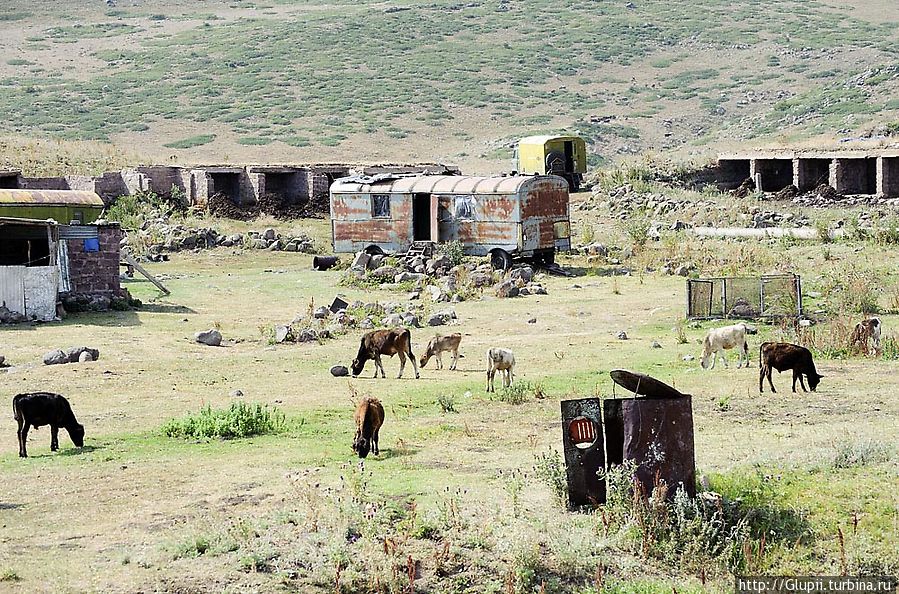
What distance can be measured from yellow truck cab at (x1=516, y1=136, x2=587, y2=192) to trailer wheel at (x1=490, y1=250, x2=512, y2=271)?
527 inches

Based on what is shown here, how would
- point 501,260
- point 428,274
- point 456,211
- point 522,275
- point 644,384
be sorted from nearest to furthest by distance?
point 644,384 → point 522,275 → point 428,274 → point 501,260 → point 456,211

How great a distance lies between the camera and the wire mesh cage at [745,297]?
733 inches

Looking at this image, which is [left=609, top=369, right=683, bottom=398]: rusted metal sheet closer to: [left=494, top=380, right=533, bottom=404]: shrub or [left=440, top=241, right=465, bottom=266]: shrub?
[left=494, top=380, right=533, bottom=404]: shrub

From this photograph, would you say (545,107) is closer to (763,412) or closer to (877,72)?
(877,72)

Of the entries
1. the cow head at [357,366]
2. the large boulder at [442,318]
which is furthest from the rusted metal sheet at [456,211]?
the cow head at [357,366]

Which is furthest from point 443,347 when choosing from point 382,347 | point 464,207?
point 464,207

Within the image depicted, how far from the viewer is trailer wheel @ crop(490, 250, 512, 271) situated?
2708cm

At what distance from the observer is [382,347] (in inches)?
617

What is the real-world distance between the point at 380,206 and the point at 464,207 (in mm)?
2374

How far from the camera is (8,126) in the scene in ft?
199

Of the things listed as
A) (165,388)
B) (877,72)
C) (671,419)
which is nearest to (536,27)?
(877,72)

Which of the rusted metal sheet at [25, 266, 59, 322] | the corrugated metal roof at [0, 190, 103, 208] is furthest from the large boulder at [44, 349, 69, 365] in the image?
the corrugated metal roof at [0, 190, 103, 208]

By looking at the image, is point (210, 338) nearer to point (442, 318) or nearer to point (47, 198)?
point (442, 318)

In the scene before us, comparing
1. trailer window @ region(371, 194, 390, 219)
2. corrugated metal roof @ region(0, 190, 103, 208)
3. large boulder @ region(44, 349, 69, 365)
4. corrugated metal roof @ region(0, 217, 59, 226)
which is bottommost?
large boulder @ region(44, 349, 69, 365)
